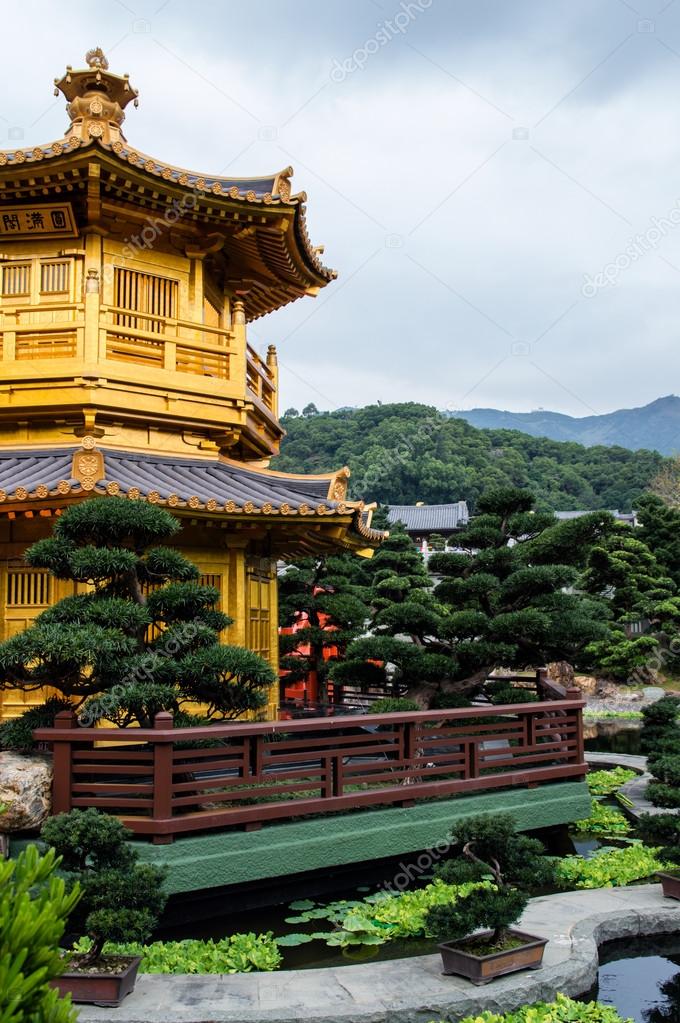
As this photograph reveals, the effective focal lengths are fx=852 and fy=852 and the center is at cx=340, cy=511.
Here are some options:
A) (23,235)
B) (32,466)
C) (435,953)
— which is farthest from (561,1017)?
(23,235)

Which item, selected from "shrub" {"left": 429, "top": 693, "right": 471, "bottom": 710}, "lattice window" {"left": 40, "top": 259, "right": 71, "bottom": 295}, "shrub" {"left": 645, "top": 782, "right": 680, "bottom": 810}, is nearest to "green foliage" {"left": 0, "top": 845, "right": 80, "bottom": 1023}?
"shrub" {"left": 645, "top": 782, "right": 680, "bottom": 810}

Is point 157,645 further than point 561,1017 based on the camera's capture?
Yes

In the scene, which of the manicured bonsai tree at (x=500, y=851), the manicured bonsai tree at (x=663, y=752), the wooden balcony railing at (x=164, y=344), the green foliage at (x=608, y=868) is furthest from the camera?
the wooden balcony railing at (x=164, y=344)

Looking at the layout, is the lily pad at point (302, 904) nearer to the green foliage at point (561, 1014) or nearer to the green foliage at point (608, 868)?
the green foliage at point (608, 868)

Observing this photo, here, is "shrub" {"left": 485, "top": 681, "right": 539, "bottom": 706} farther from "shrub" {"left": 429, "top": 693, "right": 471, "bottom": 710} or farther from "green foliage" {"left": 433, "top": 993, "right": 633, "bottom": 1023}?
A: "green foliage" {"left": 433, "top": 993, "right": 633, "bottom": 1023}

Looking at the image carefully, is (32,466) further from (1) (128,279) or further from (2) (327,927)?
(2) (327,927)

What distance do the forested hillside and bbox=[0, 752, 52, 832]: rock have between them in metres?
71.5

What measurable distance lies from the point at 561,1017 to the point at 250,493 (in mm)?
6756

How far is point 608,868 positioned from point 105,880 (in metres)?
5.84

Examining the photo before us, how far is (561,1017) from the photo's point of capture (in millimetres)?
5695

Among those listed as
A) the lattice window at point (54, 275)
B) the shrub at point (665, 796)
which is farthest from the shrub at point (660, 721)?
the lattice window at point (54, 275)

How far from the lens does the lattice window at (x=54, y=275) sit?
37.2 feet

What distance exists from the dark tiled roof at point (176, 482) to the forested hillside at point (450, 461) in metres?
67.3

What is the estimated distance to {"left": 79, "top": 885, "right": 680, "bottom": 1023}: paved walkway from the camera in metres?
5.45
